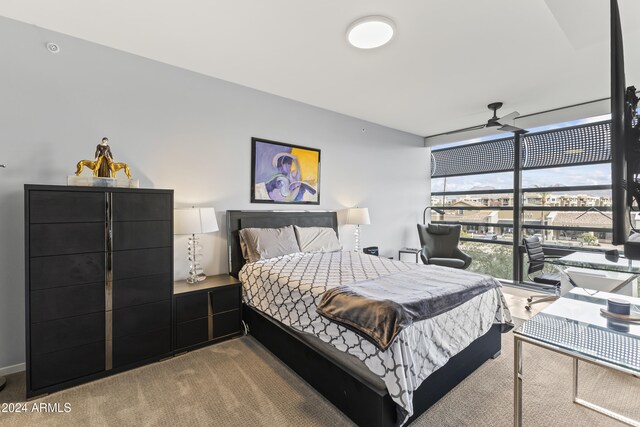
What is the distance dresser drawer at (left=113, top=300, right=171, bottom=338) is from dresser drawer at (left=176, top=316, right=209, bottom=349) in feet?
0.46

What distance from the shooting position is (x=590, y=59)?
9.11 ft

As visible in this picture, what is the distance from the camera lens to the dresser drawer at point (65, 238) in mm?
2016

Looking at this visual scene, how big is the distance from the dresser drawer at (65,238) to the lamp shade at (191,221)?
2.07ft

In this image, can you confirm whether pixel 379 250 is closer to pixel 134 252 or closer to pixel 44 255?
pixel 134 252

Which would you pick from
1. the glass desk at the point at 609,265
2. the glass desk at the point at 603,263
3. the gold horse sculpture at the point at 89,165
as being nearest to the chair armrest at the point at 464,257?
the glass desk at the point at 609,265

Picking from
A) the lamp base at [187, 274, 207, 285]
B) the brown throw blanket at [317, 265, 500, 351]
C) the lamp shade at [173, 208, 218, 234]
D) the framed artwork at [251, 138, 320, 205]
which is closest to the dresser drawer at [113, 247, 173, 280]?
the lamp shade at [173, 208, 218, 234]

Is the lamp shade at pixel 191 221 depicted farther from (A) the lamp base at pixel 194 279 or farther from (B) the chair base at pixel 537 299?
(B) the chair base at pixel 537 299

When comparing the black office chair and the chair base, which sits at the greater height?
the black office chair

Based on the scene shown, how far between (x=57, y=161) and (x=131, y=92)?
35.3 inches

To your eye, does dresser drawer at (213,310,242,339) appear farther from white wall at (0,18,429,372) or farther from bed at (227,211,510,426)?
white wall at (0,18,429,372)

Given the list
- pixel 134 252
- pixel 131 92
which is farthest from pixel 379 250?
pixel 131 92

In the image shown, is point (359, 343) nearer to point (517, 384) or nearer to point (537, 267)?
point (517, 384)

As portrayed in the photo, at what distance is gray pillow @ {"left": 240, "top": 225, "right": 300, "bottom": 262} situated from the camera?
3.15m

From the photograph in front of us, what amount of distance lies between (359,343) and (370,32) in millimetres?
2340
